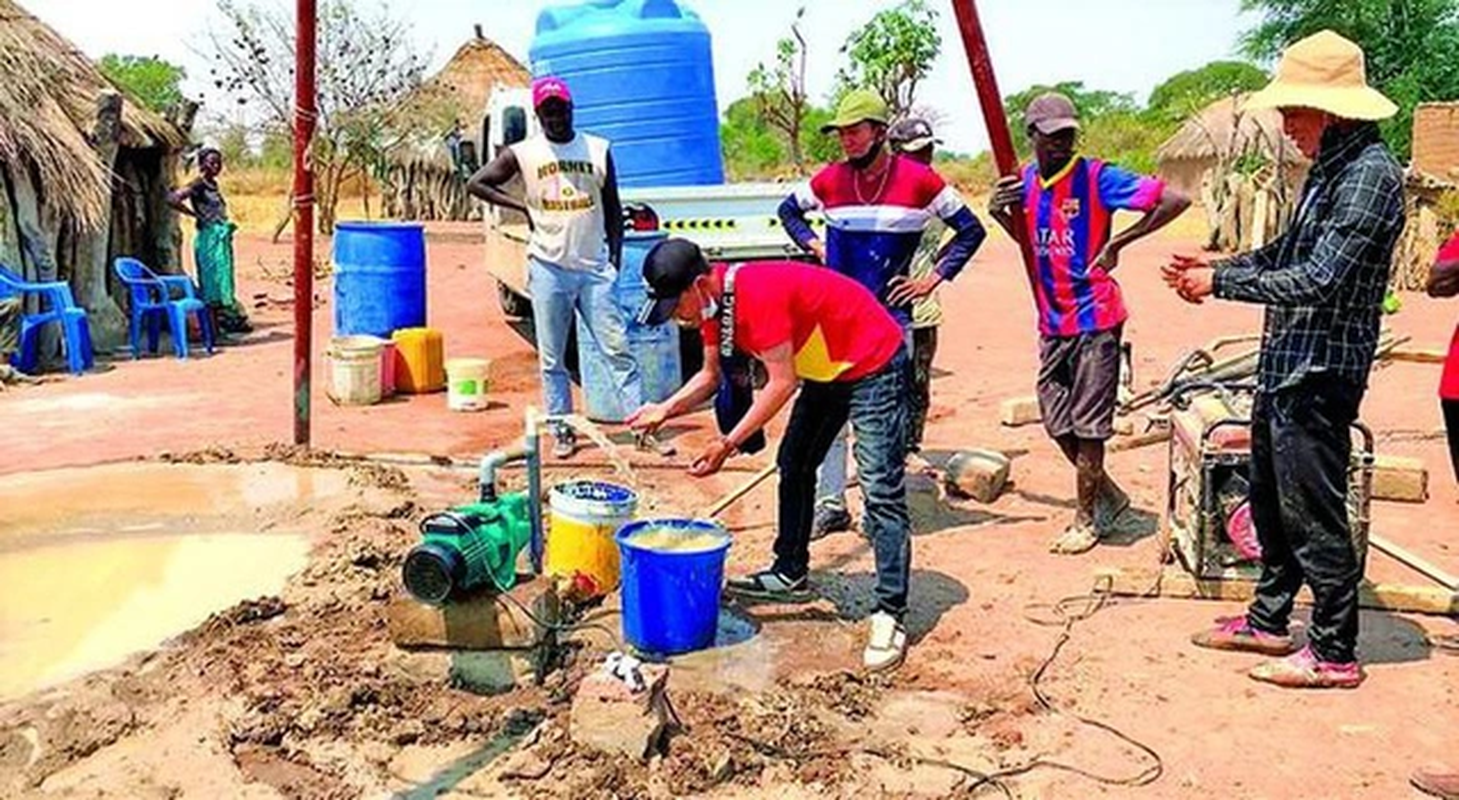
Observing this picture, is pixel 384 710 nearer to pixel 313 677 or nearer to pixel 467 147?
pixel 313 677

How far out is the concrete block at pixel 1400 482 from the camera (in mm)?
7004

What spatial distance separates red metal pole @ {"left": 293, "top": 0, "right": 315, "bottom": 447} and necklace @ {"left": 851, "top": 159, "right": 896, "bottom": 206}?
311cm

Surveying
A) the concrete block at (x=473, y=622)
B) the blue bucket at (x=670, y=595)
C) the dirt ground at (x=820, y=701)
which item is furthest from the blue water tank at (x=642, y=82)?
the concrete block at (x=473, y=622)

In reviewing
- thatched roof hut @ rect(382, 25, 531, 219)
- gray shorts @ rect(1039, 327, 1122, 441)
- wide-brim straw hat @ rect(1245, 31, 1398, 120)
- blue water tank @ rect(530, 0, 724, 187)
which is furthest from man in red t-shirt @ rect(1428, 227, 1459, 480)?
thatched roof hut @ rect(382, 25, 531, 219)

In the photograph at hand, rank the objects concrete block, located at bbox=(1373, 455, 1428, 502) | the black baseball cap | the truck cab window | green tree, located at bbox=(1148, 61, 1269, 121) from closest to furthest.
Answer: the black baseball cap → concrete block, located at bbox=(1373, 455, 1428, 502) → the truck cab window → green tree, located at bbox=(1148, 61, 1269, 121)

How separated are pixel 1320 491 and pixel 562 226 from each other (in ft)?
14.8

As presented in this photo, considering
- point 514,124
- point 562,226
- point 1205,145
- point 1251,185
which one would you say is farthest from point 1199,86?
point 562,226

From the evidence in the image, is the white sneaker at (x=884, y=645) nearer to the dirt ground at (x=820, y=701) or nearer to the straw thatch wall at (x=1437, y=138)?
the dirt ground at (x=820, y=701)

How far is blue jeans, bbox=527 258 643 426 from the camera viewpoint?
313 inches

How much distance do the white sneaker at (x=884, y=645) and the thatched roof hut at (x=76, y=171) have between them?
354 inches

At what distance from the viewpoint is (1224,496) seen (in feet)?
18.0

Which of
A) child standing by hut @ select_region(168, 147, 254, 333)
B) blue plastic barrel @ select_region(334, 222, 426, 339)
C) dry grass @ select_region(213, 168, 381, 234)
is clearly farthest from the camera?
dry grass @ select_region(213, 168, 381, 234)

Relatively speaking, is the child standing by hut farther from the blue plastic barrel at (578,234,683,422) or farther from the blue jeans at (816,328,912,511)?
the blue jeans at (816,328,912,511)

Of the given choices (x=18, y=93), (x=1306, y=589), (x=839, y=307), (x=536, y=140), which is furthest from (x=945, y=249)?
(x=18, y=93)
